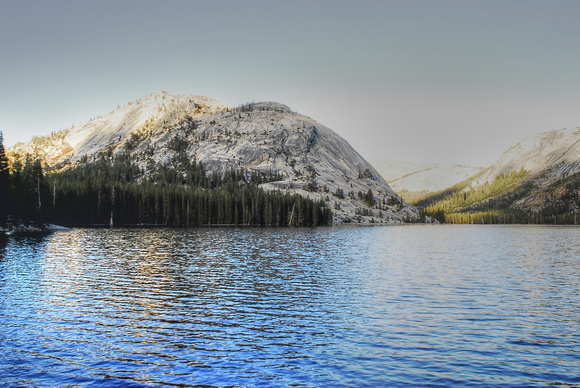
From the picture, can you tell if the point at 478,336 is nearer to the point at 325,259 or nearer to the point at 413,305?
the point at 413,305

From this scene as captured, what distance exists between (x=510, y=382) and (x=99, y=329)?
26.6 m

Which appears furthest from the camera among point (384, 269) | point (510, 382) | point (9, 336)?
point (384, 269)

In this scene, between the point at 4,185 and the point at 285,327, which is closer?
the point at 285,327

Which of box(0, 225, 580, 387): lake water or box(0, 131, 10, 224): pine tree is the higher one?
box(0, 131, 10, 224): pine tree

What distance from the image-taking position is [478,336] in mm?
30062

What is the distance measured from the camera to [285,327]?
32.2 m

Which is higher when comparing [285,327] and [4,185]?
[4,185]

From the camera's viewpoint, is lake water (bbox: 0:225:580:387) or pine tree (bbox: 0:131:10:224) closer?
lake water (bbox: 0:225:580:387)

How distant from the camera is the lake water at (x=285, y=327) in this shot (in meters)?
22.6

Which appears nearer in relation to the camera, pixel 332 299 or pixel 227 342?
pixel 227 342

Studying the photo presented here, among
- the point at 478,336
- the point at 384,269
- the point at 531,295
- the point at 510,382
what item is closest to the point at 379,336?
the point at 478,336

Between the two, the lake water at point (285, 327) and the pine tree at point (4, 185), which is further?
the pine tree at point (4, 185)

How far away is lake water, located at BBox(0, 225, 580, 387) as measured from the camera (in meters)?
22.6

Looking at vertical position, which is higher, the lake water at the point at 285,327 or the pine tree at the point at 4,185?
the pine tree at the point at 4,185
